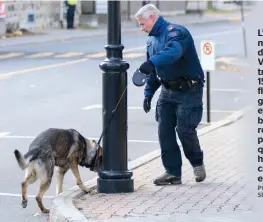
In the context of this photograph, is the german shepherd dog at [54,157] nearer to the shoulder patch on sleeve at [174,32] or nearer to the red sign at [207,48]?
the shoulder patch on sleeve at [174,32]

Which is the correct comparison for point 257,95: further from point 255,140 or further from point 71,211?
point 71,211

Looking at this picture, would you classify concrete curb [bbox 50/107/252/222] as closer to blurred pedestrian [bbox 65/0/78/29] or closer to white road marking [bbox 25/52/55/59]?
white road marking [bbox 25/52/55/59]

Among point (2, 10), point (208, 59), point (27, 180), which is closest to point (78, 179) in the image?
point (27, 180)

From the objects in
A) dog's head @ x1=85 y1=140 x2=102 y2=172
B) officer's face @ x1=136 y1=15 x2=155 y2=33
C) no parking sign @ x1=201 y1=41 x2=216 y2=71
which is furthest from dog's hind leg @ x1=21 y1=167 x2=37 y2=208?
no parking sign @ x1=201 y1=41 x2=216 y2=71

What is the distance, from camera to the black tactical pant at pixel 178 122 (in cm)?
843

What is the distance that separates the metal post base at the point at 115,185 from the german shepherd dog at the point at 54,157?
0.58 feet

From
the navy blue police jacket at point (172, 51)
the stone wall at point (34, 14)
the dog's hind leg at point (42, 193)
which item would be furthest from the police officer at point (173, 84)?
the stone wall at point (34, 14)

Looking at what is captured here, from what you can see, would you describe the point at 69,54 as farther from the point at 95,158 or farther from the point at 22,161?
the point at 22,161

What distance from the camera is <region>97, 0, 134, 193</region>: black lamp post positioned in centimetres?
820

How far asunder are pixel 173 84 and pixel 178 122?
41 cm

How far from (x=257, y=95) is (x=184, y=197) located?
6.87 ft

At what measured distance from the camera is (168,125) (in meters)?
8.64

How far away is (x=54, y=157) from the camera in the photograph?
8.20m

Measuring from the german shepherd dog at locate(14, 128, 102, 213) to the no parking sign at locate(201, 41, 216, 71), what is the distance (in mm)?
5964
